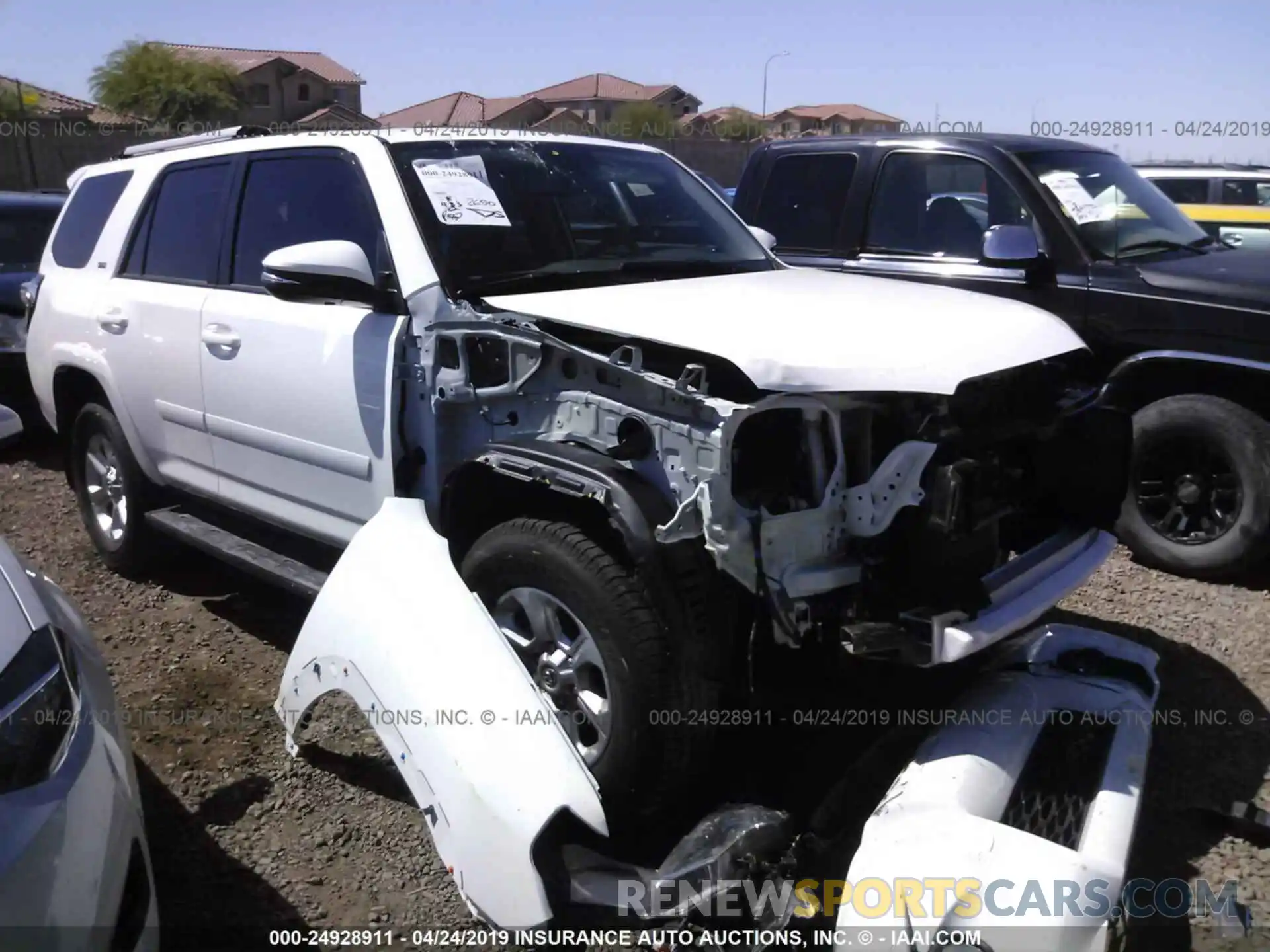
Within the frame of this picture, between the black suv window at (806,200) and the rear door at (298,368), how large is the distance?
10.3ft

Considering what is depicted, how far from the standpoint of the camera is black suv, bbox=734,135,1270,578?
4770mm

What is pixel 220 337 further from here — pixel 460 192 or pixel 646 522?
pixel 646 522

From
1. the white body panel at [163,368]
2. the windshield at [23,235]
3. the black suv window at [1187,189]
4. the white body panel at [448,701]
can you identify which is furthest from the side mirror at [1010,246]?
the windshield at [23,235]

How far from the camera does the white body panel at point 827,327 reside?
2604 millimetres

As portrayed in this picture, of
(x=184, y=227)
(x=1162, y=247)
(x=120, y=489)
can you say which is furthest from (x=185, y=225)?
(x=1162, y=247)

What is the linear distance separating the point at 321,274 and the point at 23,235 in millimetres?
6489

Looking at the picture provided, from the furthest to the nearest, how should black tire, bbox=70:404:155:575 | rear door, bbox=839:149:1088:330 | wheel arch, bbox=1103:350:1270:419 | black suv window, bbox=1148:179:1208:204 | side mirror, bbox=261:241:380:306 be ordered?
black suv window, bbox=1148:179:1208:204 < rear door, bbox=839:149:1088:330 < black tire, bbox=70:404:155:575 < wheel arch, bbox=1103:350:1270:419 < side mirror, bbox=261:241:380:306

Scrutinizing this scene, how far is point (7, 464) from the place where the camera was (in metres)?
7.33

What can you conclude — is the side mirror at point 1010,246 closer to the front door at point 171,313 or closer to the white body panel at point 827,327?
the white body panel at point 827,327

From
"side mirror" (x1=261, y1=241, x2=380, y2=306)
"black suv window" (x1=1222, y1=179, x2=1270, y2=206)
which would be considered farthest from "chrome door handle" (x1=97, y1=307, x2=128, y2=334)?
"black suv window" (x1=1222, y1=179, x2=1270, y2=206)

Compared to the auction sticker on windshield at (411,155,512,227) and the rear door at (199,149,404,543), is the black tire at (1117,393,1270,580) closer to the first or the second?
the auction sticker on windshield at (411,155,512,227)

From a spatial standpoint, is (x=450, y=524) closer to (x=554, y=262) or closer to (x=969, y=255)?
(x=554, y=262)

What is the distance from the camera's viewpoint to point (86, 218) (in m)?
→ 5.23

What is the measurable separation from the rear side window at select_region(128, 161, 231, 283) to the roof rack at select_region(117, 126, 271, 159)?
16 centimetres
